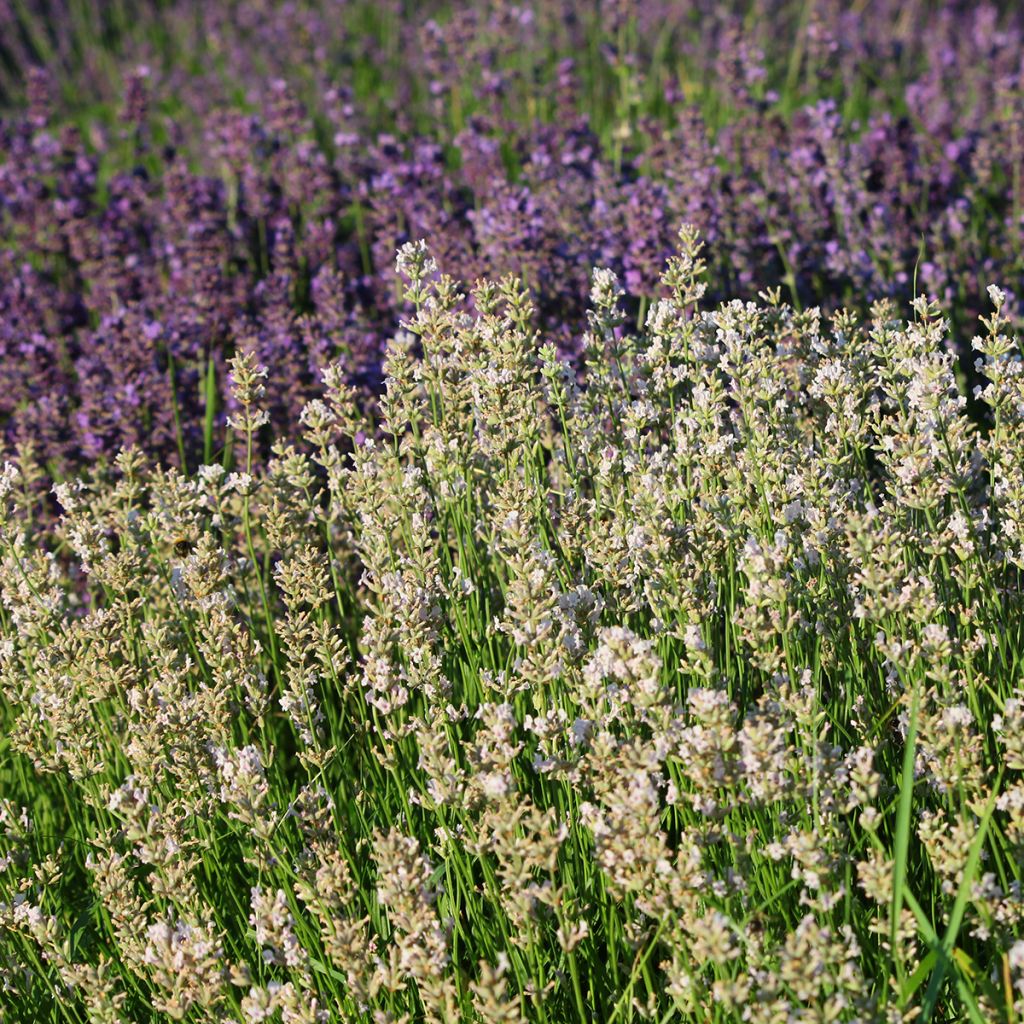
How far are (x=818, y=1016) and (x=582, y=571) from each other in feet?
3.90

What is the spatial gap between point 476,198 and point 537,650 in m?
3.43

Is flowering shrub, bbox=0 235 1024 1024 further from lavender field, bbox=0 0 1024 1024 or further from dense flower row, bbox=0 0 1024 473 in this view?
dense flower row, bbox=0 0 1024 473

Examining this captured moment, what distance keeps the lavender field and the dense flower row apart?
4 centimetres

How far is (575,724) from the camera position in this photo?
2152mm

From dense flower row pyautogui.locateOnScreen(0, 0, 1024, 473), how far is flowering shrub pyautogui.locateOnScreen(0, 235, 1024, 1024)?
1188mm

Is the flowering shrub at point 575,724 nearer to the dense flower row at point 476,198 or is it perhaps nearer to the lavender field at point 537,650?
the lavender field at point 537,650

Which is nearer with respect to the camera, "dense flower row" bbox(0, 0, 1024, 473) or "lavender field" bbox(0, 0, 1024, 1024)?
"lavender field" bbox(0, 0, 1024, 1024)

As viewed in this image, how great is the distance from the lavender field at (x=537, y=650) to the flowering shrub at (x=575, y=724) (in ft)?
0.04

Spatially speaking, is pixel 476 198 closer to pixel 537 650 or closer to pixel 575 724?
pixel 537 650

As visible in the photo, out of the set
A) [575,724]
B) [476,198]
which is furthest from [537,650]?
[476,198]

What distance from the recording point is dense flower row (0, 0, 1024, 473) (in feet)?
14.1

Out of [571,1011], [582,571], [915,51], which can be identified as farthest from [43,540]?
[915,51]

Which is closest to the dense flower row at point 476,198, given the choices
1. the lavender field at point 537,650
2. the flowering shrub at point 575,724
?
the lavender field at point 537,650

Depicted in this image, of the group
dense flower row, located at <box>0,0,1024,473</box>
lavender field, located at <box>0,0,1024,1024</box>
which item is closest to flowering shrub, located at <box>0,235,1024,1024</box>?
lavender field, located at <box>0,0,1024,1024</box>
